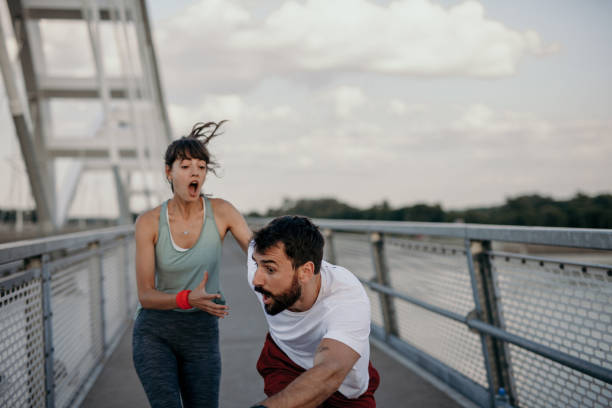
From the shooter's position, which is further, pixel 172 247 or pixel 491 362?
pixel 491 362

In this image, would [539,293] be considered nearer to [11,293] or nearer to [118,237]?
[11,293]

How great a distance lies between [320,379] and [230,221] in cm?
120

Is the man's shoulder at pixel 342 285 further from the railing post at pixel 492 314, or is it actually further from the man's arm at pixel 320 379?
the railing post at pixel 492 314

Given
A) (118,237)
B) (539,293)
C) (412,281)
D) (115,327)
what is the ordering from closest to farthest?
(539,293), (412,281), (115,327), (118,237)

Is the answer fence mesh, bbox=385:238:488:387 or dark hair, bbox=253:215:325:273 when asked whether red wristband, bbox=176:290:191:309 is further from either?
fence mesh, bbox=385:238:488:387

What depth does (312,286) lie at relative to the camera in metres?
2.30

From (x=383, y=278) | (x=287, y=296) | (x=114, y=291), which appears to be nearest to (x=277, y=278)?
(x=287, y=296)

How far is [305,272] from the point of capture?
7.38 ft

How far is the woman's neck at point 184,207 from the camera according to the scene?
9.34 ft

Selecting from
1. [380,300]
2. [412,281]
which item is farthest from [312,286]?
[380,300]

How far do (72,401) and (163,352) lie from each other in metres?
1.90

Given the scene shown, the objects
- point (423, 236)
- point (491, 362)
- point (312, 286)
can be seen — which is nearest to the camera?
point (312, 286)

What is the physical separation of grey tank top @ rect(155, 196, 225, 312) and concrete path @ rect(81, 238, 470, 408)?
5.81ft

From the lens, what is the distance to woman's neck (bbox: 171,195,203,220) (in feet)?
9.34
